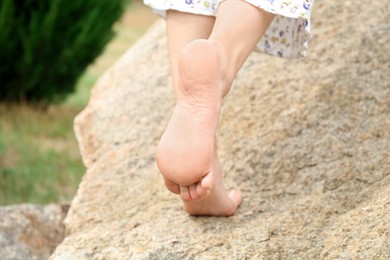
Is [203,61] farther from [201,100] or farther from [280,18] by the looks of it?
[280,18]

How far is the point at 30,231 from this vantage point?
7.23 feet

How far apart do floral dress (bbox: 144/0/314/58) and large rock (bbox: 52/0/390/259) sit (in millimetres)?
324

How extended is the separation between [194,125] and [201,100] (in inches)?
2.4

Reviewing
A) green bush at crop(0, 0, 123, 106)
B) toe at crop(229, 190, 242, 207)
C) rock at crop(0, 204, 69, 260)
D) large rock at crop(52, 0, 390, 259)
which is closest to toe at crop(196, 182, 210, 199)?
large rock at crop(52, 0, 390, 259)

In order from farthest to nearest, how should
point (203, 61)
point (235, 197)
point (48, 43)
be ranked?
point (48, 43), point (235, 197), point (203, 61)

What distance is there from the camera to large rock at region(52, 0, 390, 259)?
1770 mm

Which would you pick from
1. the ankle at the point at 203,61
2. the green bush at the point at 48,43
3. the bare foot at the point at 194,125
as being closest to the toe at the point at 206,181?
the bare foot at the point at 194,125

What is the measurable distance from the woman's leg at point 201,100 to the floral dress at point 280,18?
0.19 feet

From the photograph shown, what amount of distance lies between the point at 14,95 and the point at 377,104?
3397mm

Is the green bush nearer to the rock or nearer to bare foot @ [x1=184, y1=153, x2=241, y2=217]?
the rock

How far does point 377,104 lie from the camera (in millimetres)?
2295

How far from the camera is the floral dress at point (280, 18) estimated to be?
1.70 meters

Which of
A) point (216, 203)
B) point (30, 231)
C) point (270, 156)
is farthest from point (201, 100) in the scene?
point (30, 231)

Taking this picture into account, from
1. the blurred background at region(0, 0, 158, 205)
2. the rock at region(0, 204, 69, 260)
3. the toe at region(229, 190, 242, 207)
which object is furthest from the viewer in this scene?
the blurred background at region(0, 0, 158, 205)
